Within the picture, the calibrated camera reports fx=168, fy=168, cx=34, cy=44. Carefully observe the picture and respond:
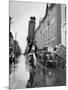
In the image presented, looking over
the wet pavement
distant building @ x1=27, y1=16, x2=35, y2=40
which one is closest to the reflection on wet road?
the wet pavement

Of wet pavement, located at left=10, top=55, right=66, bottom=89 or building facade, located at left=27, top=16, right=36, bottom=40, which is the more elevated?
building facade, located at left=27, top=16, right=36, bottom=40

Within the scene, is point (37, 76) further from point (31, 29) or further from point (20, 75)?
point (31, 29)

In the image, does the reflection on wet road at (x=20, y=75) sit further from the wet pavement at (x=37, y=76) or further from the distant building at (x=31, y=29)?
the distant building at (x=31, y=29)

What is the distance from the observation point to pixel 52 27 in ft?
7.23

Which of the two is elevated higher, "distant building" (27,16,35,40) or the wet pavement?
"distant building" (27,16,35,40)

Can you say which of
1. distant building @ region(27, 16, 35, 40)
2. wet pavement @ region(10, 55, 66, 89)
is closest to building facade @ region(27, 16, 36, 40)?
distant building @ region(27, 16, 35, 40)

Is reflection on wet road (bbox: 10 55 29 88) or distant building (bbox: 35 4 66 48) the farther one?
distant building (bbox: 35 4 66 48)

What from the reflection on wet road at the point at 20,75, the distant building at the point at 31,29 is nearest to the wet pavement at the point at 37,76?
the reflection on wet road at the point at 20,75

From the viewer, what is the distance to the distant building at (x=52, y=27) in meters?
2.18

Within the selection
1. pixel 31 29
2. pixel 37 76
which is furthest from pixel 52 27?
pixel 37 76

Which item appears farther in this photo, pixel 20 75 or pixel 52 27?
pixel 52 27

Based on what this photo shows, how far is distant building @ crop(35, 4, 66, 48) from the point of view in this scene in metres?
2.18

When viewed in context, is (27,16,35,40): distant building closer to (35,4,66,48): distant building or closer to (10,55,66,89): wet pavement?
(35,4,66,48): distant building

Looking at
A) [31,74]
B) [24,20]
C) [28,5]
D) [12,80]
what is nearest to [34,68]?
[31,74]
